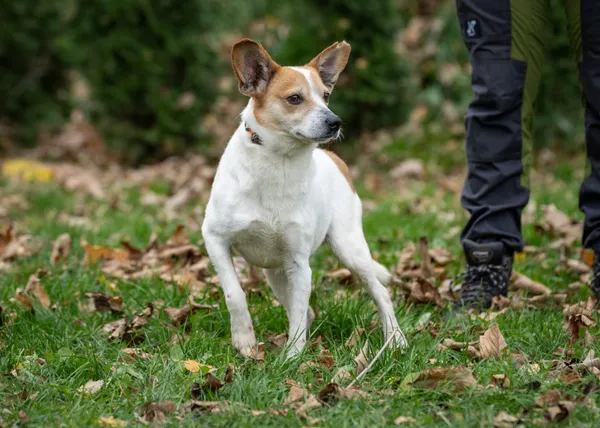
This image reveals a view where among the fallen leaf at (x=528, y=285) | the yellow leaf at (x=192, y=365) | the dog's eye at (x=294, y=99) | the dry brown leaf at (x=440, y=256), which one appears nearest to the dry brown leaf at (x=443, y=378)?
the yellow leaf at (x=192, y=365)

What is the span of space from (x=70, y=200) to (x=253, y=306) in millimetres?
3429

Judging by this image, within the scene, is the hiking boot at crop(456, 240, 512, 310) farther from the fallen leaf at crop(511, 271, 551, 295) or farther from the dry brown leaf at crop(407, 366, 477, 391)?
the dry brown leaf at crop(407, 366, 477, 391)

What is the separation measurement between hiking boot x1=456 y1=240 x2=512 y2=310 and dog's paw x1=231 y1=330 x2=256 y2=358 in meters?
1.19

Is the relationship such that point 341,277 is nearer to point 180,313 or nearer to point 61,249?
point 180,313

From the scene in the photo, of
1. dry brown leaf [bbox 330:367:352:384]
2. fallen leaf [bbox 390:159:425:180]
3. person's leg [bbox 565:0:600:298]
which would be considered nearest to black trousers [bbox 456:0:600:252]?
person's leg [bbox 565:0:600:298]

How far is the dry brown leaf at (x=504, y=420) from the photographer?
260cm

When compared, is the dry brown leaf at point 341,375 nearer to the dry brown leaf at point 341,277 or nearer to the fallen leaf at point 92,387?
the fallen leaf at point 92,387

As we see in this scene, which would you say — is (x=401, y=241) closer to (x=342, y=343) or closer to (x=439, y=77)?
(x=342, y=343)

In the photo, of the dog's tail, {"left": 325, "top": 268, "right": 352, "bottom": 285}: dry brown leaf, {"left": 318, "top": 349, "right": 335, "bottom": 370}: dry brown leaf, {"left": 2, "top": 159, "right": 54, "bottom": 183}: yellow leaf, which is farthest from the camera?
{"left": 2, "top": 159, "right": 54, "bottom": 183}: yellow leaf

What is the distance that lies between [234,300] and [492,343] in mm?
1063

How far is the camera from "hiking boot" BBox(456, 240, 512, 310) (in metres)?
4.01

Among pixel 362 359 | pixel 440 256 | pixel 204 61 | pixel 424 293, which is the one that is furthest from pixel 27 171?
pixel 362 359

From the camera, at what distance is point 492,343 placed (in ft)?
10.7

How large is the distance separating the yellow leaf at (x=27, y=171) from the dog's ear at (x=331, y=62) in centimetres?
440
